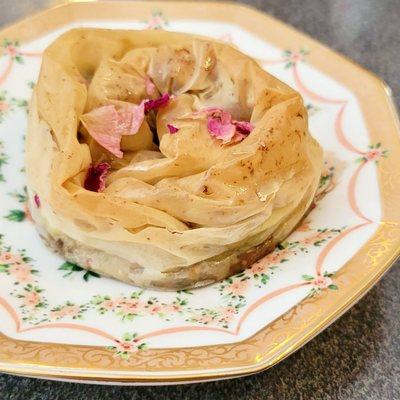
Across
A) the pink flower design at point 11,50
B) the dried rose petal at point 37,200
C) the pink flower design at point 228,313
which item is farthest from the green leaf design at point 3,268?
the pink flower design at point 11,50

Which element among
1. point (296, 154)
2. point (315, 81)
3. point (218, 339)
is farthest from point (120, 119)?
point (315, 81)

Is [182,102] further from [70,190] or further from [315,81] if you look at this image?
[315,81]

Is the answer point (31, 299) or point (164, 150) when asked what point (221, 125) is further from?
point (31, 299)

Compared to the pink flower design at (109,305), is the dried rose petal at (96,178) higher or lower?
higher

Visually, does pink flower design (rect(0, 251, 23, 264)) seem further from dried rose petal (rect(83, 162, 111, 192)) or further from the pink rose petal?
the pink rose petal

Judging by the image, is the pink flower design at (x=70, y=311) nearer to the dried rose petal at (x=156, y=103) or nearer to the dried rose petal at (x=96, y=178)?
the dried rose petal at (x=96, y=178)

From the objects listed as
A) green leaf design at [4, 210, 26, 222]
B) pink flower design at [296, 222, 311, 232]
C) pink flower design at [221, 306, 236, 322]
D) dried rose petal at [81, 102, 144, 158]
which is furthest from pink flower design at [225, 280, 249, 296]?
green leaf design at [4, 210, 26, 222]
